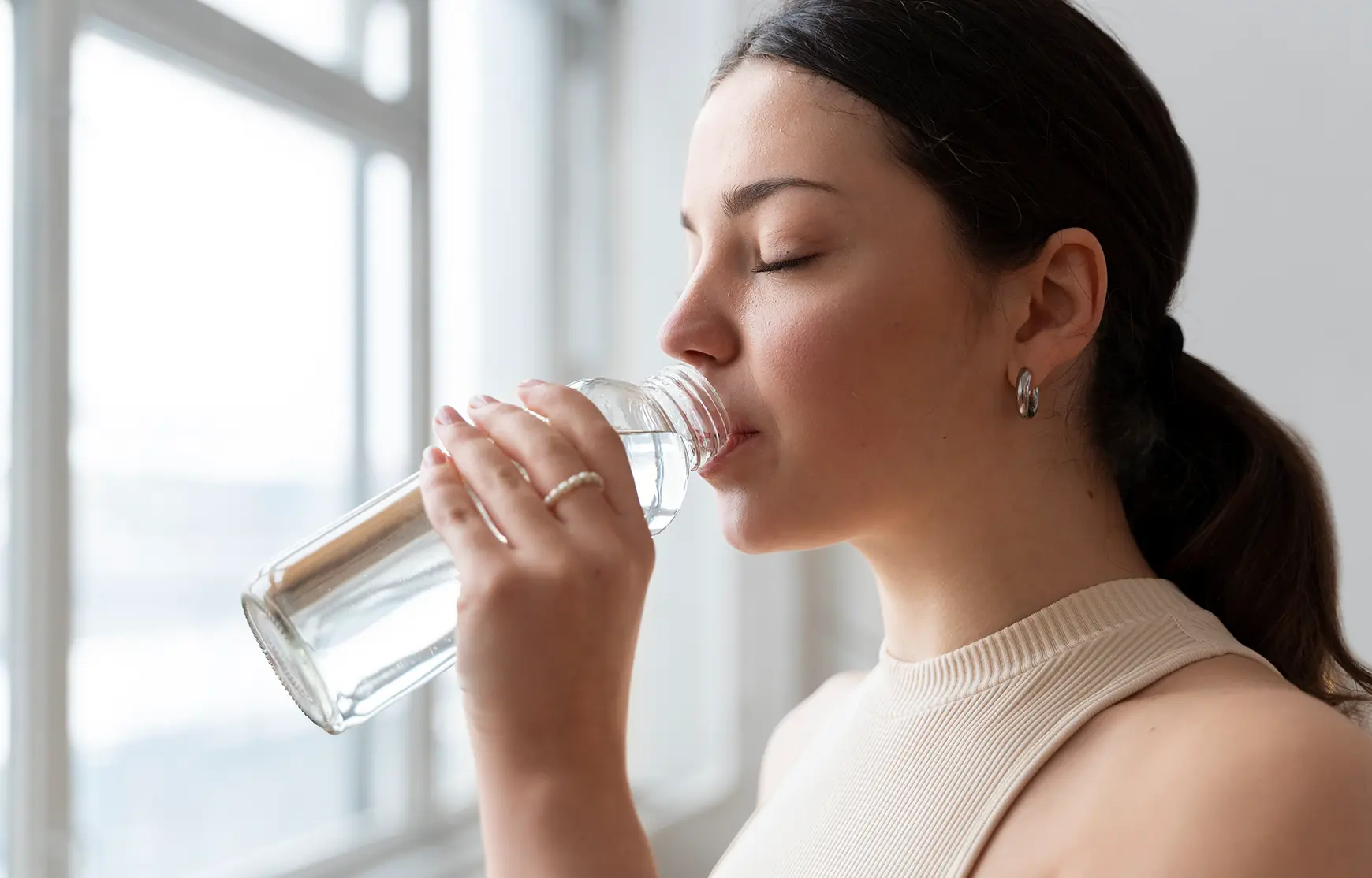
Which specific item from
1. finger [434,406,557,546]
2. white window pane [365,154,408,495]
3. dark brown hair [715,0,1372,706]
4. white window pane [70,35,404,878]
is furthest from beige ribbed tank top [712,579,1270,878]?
white window pane [365,154,408,495]

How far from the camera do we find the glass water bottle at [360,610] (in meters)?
0.63

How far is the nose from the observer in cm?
79

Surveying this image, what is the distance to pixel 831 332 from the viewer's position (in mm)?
759

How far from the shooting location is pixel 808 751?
38.9 inches

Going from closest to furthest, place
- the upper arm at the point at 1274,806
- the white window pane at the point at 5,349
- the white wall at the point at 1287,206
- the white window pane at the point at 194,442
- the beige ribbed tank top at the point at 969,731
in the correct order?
1. the upper arm at the point at 1274,806
2. the beige ribbed tank top at the point at 969,731
3. the white window pane at the point at 5,349
4. the white window pane at the point at 194,442
5. the white wall at the point at 1287,206

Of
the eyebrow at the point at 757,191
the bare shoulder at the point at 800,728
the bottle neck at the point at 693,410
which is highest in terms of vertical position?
the eyebrow at the point at 757,191

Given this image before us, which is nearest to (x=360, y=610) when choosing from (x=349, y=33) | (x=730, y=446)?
(x=730, y=446)

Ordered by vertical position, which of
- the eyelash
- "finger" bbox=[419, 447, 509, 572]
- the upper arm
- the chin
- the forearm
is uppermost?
the eyelash

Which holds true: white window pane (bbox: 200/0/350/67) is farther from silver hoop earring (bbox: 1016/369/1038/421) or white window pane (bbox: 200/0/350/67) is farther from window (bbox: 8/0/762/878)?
silver hoop earring (bbox: 1016/369/1038/421)

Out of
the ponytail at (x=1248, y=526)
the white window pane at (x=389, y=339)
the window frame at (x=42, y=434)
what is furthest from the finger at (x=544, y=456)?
the white window pane at (x=389, y=339)

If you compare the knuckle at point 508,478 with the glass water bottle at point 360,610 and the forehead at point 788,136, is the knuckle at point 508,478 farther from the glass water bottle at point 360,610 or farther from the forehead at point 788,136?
the forehead at point 788,136

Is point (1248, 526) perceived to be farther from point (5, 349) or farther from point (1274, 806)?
point (5, 349)

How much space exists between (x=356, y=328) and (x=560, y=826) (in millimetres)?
1250

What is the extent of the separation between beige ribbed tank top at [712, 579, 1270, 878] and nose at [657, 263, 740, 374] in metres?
0.27
